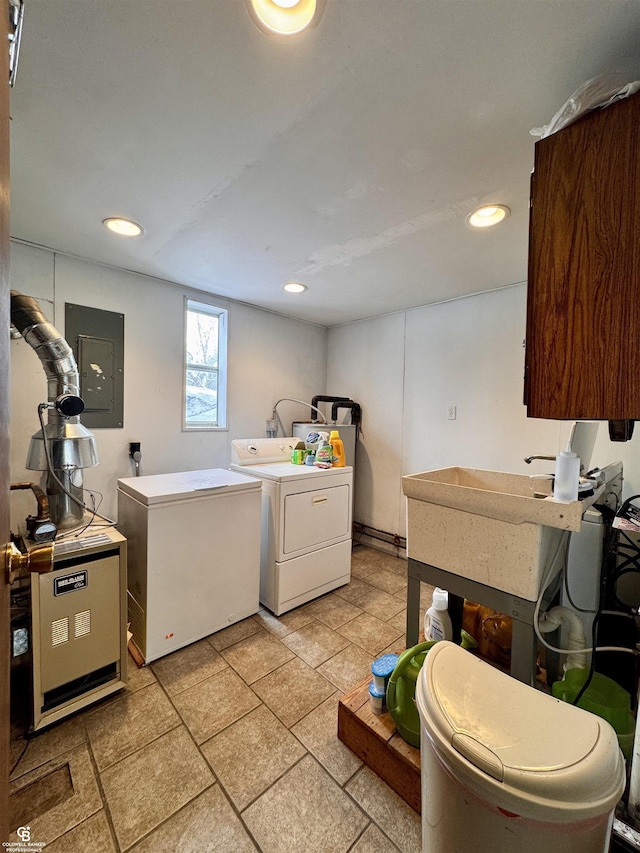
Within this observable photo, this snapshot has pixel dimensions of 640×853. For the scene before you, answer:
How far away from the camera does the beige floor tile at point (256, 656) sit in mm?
1740

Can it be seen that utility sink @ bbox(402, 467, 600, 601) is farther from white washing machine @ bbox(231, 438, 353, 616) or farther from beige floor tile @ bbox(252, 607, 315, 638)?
beige floor tile @ bbox(252, 607, 315, 638)

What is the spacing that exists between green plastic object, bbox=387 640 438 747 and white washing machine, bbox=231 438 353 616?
43.2 inches

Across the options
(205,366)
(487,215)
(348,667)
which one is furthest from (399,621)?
(205,366)

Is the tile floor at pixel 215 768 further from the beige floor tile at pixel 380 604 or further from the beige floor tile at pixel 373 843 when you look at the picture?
the beige floor tile at pixel 380 604

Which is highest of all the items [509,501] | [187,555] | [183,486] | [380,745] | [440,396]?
[440,396]

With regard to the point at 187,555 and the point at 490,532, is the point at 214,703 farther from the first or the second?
the point at 490,532

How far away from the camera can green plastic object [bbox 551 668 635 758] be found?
3.59ft

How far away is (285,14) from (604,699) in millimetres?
2299

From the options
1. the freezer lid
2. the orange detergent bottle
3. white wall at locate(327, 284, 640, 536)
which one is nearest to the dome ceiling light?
white wall at locate(327, 284, 640, 536)

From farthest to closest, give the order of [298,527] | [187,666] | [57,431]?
[298,527] < [187,666] < [57,431]

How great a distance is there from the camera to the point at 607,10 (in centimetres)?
81

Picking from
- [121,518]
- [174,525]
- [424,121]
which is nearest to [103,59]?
[424,121]

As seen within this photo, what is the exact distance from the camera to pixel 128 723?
1.43 meters

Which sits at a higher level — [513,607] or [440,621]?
[513,607]
